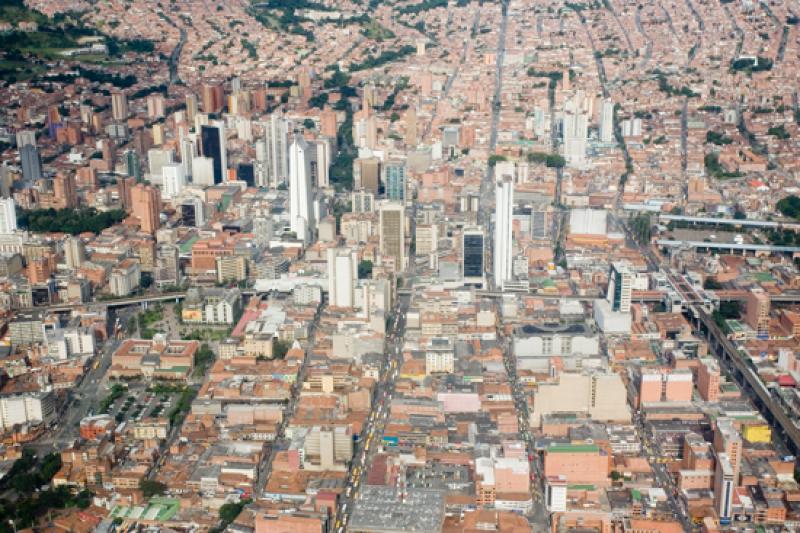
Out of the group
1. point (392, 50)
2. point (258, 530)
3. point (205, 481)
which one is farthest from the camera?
point (392, 50)

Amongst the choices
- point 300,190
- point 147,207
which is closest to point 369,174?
point 300,190

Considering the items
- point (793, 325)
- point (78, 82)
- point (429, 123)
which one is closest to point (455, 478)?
point (793, 325)

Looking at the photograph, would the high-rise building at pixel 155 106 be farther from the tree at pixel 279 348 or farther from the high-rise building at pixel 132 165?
the tree at pixel 279 348

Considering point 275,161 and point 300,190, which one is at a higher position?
point 275,161

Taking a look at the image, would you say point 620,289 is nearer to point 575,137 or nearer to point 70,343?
point 70,343

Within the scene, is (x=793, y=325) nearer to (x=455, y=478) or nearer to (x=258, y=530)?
(x=455, y=478)

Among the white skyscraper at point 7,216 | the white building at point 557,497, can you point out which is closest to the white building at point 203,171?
the white skyscraper at point 7,216
